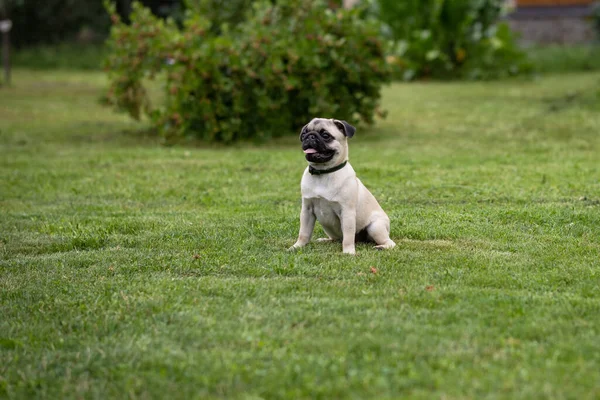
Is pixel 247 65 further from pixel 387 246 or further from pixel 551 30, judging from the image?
pixel 551 30

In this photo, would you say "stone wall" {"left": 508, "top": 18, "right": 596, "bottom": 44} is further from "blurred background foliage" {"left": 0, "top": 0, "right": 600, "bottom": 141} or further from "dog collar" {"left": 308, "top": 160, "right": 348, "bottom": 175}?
"dog collar" {"left": 308, "top": 160, "right": 348, "bottom": 175}

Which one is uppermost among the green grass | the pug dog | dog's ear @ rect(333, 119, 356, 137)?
dog's ear @ rect(333, 119, 356, 137)

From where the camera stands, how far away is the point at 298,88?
12.1 m

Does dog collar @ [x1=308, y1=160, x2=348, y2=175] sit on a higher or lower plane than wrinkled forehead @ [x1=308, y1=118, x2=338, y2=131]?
lower

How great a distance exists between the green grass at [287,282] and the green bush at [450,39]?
11050mm

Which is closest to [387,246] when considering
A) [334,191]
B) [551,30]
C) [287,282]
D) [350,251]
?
[350,251]

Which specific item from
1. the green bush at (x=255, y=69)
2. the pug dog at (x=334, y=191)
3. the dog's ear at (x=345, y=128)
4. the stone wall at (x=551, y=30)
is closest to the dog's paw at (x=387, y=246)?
the pug dog at (x=334, y=191)

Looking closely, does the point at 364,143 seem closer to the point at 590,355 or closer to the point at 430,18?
the point at 590,355

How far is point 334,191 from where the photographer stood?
5734 millimetres

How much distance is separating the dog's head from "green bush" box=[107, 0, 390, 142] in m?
5.87

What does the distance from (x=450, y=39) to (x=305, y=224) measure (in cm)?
1646

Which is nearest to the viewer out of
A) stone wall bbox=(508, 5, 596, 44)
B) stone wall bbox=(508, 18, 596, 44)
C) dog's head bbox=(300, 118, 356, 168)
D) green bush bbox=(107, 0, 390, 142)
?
dog's head bbox=(300, 118, 356, 168)

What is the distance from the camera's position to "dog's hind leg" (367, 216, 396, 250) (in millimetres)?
5965

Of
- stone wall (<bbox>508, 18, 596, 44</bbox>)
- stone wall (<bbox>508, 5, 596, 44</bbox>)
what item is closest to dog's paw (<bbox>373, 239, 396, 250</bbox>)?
stone wall (<bbox>508, 5, 596, 44</bbox>)
